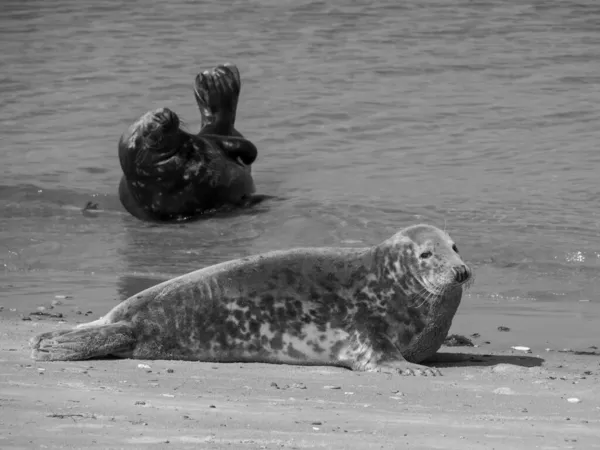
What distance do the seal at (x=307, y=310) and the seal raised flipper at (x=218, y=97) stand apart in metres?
5.75

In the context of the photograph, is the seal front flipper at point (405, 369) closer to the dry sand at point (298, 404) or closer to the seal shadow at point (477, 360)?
the dry sand at point (298, 404)

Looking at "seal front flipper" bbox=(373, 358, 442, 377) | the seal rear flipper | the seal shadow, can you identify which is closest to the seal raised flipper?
the seal shadow

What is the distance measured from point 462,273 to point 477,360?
438 mm

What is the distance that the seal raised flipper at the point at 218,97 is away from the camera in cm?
1212

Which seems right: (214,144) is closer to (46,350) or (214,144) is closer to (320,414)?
(46,350)

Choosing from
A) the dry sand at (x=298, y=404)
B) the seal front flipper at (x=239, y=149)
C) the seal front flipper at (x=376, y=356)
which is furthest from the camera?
the seal front flipper at (x=239, y=149)

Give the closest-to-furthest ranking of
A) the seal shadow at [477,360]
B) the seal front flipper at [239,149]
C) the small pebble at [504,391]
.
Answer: the small pebble at [504,391]
the seal shadow at [477,360]
the seal front flipper at [239,149]

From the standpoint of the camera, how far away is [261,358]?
6.31 m

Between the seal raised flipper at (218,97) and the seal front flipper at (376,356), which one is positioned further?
the seal raised flipper at (218,97)

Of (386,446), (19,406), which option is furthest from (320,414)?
(19,406)

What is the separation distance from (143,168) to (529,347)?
18.6ft

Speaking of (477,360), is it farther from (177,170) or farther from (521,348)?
(177,170)

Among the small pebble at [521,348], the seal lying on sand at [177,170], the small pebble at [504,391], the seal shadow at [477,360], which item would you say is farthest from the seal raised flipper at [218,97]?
the small pebble at [504,391]

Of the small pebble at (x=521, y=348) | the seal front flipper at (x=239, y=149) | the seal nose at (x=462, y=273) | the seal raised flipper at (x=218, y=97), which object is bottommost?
the seal front flipper at (x=239, y=149)
